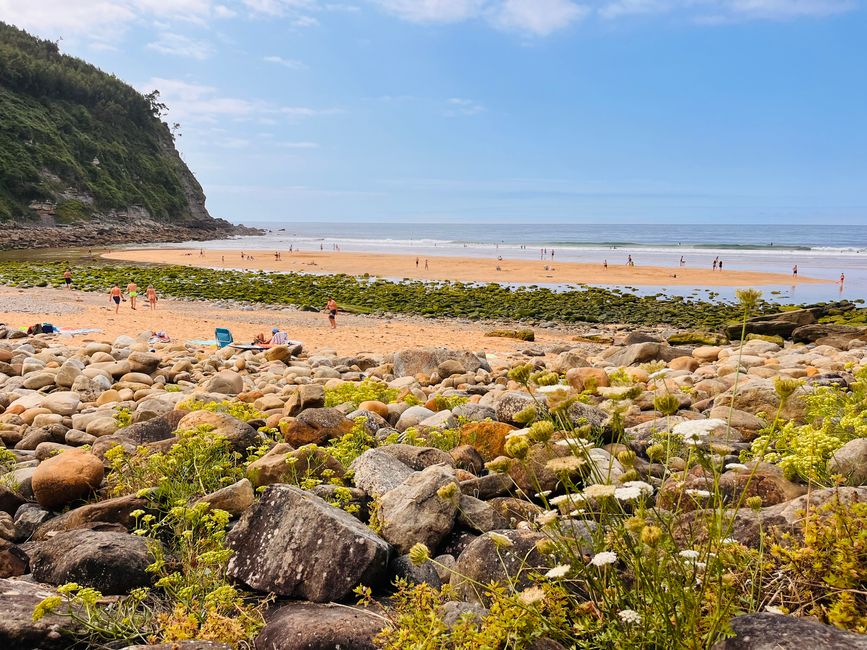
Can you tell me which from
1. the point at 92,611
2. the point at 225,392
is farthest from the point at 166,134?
the point at 92,611

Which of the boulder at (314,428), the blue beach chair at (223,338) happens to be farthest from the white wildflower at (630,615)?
the blue beach chair at (223,338)

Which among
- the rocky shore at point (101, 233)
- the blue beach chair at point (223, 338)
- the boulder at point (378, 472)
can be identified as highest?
the rocky shore at point (101, 233)

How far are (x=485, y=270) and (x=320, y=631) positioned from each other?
45076 mm

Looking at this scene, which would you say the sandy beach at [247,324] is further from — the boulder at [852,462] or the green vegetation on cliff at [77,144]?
the green vegetation on cliff at [77,144]

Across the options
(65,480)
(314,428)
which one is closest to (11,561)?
(65,480)

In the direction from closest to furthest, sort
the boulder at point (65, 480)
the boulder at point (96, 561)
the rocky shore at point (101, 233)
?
1. the boulder at point (96, 561)
2. the boulder at point (65, 480)
3. the rocky shore at point (101, 233)

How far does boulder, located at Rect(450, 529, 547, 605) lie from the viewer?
3.16 m

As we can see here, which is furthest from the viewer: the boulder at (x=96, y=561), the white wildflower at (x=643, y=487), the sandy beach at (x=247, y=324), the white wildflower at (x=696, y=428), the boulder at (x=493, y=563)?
the sandy beach at (x=247, y=324)

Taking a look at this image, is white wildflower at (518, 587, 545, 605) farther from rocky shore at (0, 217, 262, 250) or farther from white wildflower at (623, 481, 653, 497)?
rocky shore at (0, 217, 262, 250)

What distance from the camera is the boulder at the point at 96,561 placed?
3508 millimetres

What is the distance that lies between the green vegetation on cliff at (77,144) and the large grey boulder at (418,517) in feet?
273

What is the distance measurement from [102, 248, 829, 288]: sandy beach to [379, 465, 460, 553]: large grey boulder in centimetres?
3581

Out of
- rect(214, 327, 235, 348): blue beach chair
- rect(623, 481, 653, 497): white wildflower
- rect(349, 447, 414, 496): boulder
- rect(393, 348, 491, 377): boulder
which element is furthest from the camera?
rect(214, 327, 235, 348): blue beach chair

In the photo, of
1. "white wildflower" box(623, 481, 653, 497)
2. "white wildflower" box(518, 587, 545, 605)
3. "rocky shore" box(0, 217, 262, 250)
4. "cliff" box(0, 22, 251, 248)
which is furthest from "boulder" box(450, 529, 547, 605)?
"cliff" box(0, 22, 251, 248)
